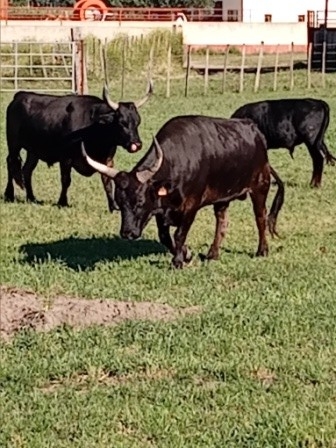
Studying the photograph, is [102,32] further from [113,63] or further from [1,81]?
[1,81]

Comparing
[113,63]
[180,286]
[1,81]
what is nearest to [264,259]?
[180,286]

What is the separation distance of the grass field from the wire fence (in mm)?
21761

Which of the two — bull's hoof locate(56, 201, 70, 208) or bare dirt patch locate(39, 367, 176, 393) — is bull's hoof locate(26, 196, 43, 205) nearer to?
bull's hoof locate(56, 201, 70, 208)

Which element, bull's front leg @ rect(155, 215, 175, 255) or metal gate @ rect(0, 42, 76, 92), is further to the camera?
metal gate @ rect(0, 42, 76, 92)

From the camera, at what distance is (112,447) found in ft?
19.6

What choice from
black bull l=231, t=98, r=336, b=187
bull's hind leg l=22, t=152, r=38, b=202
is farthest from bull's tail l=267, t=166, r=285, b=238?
black bull l=231, t=98, r=336, b=187

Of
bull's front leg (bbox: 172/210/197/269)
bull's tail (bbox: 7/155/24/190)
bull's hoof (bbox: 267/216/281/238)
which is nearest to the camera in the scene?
bull's front leg (bbox: 172/210/197/269)

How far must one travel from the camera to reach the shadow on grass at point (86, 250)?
10859 millimetres

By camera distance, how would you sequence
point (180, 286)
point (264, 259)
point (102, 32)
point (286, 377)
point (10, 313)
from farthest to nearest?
1. point (102, 32)
2. point (264, 259)
3. point (180, 286)
4. point (10, 313)
5. point (286, 377)

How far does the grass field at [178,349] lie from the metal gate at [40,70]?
66.9 feet

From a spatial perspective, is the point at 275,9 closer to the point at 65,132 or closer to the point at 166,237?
the point at 65,132

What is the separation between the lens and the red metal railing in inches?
2381

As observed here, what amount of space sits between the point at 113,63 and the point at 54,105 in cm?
2642

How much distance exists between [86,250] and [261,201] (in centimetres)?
176
